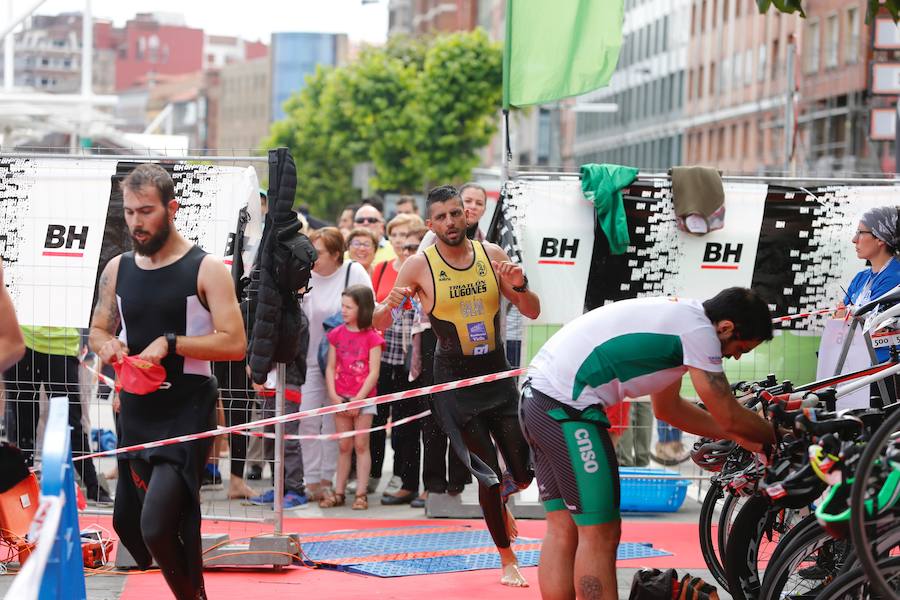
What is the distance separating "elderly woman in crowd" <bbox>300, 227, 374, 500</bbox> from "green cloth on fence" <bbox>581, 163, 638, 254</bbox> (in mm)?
1998

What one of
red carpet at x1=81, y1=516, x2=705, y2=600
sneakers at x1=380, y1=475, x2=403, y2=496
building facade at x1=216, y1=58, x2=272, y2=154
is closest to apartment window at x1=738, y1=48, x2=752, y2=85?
sneakers at x1=380, y1=475, x2=403, y2=496

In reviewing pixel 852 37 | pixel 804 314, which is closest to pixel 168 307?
pixel 804 314

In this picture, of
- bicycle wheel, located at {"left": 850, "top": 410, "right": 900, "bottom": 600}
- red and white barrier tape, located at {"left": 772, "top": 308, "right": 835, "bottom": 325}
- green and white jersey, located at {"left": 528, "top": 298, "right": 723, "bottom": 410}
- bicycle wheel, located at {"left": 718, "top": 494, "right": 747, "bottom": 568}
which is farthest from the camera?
red and white barrier tape, located at {"left": 772, "top": 308, "right": 835, "bottom": 325}

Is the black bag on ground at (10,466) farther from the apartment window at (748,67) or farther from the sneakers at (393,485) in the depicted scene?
the apartment window at (748,67)

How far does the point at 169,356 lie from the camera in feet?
21.0

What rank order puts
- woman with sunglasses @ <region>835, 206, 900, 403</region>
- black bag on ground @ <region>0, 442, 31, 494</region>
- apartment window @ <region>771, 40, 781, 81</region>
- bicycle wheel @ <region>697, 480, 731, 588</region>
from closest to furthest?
black bag on ground @ <region>0, 442, 31, 494</region> → bicycle wheel @ <region>697, 480, 731, 588</region> → woman with sunglasses @ <region>835, 206, 900, 403</region> → apartment window @ <region>771, 40, 781, 81</region>

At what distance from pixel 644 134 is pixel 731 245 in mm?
77079

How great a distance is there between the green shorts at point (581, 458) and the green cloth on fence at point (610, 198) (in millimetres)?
4131

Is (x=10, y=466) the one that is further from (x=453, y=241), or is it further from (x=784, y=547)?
(x=453, y=241)

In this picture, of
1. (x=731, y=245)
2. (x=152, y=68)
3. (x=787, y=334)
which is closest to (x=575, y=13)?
(x=731, y=245)

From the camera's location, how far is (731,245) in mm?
10492

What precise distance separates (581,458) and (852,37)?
46353 millimetres

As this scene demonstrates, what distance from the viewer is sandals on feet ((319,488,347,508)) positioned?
11.1 meters

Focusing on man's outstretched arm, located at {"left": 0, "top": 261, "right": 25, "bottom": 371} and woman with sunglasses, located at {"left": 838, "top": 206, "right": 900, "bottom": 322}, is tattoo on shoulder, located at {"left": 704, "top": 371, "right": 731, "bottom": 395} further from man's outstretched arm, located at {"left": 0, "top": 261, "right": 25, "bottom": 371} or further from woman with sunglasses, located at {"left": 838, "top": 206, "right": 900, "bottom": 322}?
woman with sunglasses, located at {"left": 838, "top": 206, "right": 900, "bottom": 322}
